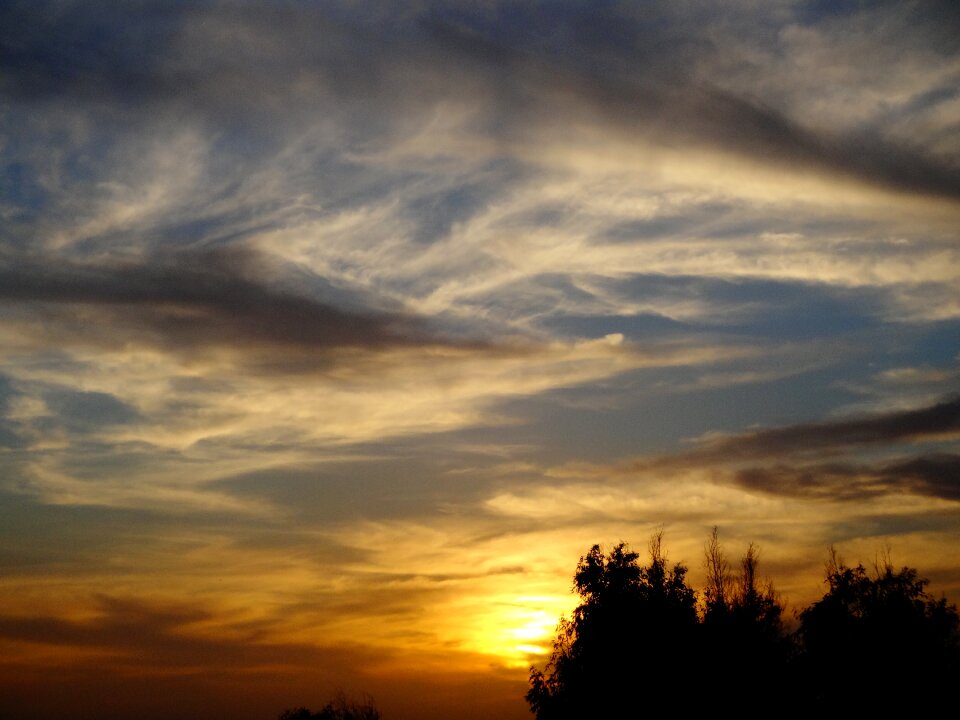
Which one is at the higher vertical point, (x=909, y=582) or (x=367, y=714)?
(x=909, y=582)

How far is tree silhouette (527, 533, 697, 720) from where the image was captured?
5300 cm

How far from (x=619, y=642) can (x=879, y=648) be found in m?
14.5

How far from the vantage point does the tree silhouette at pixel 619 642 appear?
174 feet

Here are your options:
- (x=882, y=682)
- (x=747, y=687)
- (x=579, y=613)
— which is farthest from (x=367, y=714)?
(x=882, y=682)

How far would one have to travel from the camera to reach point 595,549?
5781 centimetres

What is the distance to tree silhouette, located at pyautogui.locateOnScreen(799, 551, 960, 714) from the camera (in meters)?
46.0

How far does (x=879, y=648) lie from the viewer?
4794 cm

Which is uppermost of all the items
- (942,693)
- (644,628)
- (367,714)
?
(644,628)

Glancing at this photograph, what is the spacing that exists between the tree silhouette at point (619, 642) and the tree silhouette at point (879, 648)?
759cm

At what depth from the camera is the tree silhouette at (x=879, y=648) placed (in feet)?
151

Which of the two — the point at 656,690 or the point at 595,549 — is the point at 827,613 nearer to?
the point at 656,690

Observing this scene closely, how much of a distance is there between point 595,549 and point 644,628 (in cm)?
575

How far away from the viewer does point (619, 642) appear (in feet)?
179

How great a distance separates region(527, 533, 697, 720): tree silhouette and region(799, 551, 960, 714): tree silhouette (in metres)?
7.59
